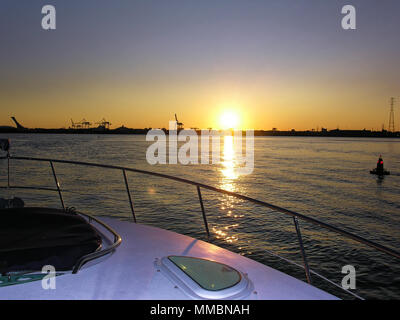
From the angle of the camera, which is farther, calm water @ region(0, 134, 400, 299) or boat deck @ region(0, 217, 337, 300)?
calm water @ region(0, 134, 400, 299)

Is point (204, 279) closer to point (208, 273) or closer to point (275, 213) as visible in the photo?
point (208, 273)

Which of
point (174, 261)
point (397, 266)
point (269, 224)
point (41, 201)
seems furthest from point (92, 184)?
point (174, 261)

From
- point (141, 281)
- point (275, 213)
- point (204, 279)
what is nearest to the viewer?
point (204, 279)

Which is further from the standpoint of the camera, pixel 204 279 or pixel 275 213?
pixel 275 213

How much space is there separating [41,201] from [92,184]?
577 centimetres

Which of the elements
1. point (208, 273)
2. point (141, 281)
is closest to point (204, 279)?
point (208, 273)

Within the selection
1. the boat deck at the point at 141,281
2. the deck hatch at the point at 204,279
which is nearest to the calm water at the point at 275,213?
the boat deck at the point at 141,281

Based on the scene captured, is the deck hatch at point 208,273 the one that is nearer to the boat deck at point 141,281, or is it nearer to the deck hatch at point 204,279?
the deck hatch at point 204,279

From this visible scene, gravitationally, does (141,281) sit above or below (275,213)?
above

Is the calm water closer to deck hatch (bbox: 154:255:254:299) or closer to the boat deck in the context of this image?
the boat deck

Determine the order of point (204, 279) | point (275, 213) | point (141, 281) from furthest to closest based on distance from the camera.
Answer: point (275, 213) < point (141, 281) < point (204, 279)

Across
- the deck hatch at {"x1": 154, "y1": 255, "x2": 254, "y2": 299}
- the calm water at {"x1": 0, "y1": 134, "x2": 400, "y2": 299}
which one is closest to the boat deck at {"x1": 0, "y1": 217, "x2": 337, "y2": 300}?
the deck hatch at {"x1": 154, "y1": 255, "x2": 254, "y2": 299}
